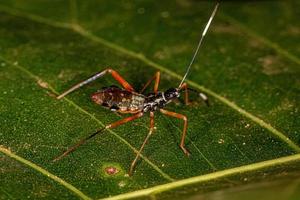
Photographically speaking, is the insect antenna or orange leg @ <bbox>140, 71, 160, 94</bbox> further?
orange leg @ <bbox>140, 71, 160, 94</bbox>

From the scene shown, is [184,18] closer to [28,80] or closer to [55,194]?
[28,80]

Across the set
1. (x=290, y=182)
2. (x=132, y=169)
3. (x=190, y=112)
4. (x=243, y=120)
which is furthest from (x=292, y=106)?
(x=132, y=169)

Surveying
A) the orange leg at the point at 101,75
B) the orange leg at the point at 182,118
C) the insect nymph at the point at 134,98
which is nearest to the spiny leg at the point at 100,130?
the insect nymph at the point at 134,98

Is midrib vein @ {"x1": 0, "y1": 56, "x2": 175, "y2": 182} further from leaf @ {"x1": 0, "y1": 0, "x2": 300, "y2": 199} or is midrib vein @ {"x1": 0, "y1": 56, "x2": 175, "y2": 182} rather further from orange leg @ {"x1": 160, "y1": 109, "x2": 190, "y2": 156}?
orange leg @ {"x1": 160, "y1": 109, "x2": 190, "y2": 156}

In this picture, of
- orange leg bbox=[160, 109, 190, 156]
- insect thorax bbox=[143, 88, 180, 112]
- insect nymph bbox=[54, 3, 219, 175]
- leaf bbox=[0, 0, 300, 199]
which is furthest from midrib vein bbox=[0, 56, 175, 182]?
insect thorax bbox=[143, 88, 180, 112]

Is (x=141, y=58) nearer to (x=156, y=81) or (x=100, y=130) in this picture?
(x=156, y=81)

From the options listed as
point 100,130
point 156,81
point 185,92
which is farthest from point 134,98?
point 100,130
